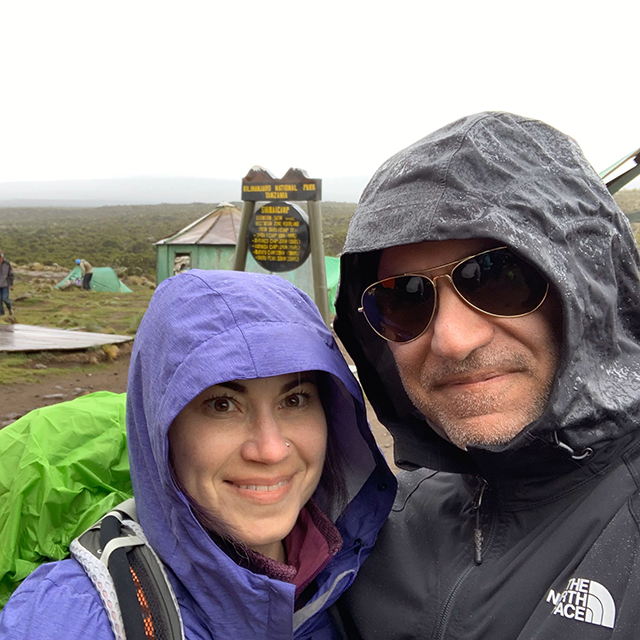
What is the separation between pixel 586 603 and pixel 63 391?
6.88m

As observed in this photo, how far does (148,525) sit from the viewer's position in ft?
5.16

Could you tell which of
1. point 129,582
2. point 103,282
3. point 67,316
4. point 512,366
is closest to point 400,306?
point 512,366

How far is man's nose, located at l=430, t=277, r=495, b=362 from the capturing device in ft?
5.02

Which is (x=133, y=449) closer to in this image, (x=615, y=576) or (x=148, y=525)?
(x=148, y=525)

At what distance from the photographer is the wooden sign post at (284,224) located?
26.3 ft

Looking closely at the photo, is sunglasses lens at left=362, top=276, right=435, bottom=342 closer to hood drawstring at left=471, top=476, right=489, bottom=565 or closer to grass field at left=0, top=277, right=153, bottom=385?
hood drawstring at left=471, top=476, right=489, bottom=565

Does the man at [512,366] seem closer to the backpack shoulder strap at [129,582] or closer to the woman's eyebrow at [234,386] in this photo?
the woman's eyebrow at [234,386]

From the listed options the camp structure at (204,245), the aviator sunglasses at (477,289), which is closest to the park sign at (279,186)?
the camp structure at (204,245)

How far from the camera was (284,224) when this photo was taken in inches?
325

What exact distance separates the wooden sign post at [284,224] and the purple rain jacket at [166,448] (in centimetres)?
630

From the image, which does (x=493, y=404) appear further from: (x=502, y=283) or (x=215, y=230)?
(x=215, y=230)

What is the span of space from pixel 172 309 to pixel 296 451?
20.3 inches

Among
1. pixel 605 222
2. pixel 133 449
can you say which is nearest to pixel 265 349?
pixel 133 449

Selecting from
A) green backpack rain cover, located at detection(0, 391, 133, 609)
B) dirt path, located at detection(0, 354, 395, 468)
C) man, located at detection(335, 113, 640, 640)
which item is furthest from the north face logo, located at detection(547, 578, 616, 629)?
dirt path, located at detection(0, 354, 395, 468)
